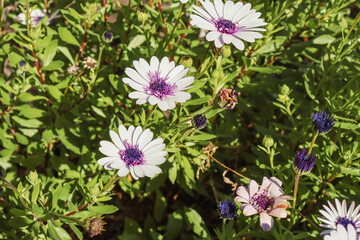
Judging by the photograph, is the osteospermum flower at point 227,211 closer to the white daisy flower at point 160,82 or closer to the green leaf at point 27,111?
the white daisy flower at point 160,82

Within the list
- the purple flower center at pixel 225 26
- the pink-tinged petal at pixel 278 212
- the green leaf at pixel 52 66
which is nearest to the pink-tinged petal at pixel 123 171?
the pink-tinged petal at pixel 278 212

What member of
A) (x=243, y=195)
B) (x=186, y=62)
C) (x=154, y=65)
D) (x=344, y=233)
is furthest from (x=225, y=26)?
(x=344, y=233)

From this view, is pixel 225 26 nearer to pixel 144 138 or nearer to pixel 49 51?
pixel 144 138

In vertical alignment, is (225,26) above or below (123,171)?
above

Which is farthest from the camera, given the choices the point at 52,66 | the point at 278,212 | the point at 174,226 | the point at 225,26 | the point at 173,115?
the point at 174,226

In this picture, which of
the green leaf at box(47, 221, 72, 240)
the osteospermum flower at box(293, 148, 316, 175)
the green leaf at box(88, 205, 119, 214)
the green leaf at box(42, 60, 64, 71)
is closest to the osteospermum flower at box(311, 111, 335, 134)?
the osteospermum flower at box(293, 148, 316, 175)

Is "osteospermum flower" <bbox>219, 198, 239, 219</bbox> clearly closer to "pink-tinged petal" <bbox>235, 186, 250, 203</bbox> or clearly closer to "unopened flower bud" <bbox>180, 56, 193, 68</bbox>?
"pink-tinged petal" <bbox>235, 186, 250, 203</bbox>

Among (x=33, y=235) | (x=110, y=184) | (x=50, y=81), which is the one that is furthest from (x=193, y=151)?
(x=50, y=81)
